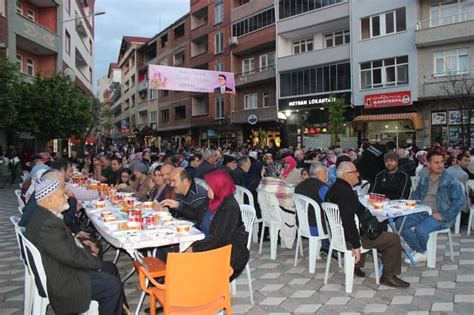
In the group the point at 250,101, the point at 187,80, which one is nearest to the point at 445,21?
the point at 187,80

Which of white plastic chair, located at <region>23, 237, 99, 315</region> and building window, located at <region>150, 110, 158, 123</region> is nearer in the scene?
white plastic chair, located at <region>23, 237, 99, 315</region>

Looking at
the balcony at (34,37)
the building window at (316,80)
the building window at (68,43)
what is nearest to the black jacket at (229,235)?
the balcony at (34,37)

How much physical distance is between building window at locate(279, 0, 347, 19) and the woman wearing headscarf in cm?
2085

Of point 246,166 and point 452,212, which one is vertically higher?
point 246,166

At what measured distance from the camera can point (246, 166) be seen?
30.5ft

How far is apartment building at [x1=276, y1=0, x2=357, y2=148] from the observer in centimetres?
2697

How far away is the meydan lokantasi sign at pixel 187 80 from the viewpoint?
62.9ft

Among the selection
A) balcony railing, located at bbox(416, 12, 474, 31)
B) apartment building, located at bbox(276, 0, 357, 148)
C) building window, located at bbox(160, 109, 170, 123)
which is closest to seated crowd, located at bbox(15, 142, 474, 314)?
balcony railing, located at bbox(416, 12, 474, 31)

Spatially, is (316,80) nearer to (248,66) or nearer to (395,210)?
(248,66)

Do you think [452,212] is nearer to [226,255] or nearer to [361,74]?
[226,255]

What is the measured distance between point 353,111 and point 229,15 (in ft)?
48.8

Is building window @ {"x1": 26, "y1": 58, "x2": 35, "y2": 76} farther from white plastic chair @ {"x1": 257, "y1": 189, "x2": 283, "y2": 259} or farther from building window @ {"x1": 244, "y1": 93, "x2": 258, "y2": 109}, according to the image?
white plastic chair @ {"x1": 257, "y1": 189, "x2": 283, "y2": 259}

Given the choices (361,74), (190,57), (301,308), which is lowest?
(301,308)

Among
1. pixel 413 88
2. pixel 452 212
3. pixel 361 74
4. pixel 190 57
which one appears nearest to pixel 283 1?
pixel 361 74
